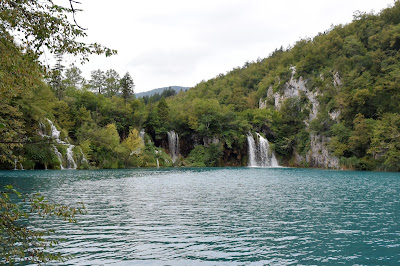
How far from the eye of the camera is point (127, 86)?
7225cm

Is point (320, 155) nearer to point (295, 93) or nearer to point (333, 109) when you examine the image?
point (333, 109)

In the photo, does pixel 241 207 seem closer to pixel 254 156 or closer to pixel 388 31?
pixel 254 156

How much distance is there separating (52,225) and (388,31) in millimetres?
71030

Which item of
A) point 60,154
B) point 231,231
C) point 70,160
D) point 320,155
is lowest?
point 231,231

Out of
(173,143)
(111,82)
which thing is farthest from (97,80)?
(173,143)

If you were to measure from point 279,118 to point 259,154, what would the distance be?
13896mm

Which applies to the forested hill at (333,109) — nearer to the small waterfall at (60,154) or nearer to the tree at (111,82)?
the tree at (111,82)

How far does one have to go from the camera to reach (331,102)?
6562 cm

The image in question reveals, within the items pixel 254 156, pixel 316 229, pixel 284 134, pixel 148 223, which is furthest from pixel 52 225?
pixel 284 134

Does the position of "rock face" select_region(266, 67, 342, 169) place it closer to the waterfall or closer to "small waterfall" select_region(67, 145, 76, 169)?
the waterfall

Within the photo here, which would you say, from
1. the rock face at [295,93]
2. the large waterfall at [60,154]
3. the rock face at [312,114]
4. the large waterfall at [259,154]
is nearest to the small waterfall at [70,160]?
the large waterfall at [60,154]

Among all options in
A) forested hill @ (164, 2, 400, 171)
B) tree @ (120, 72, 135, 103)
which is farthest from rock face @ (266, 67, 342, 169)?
tree @ (120, 72, 135, 103)

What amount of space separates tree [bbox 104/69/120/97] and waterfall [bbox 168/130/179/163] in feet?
90.5

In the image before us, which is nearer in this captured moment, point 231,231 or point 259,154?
point 231,231
